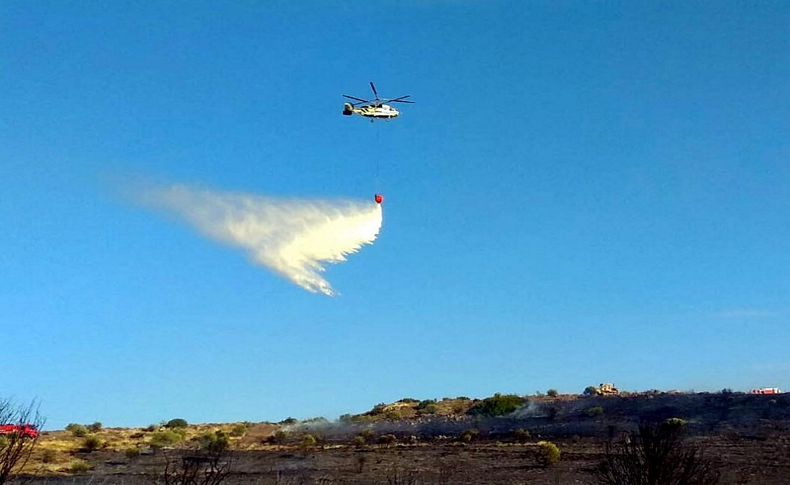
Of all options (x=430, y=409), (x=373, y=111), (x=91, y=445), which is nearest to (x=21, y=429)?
(x=373, y=111)

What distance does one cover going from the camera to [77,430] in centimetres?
9944

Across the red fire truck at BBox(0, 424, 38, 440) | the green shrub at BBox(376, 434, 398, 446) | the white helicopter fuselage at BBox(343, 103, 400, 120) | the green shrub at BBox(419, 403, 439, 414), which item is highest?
the white helicopter fuselage at BBox(343, 103, 400, 120)

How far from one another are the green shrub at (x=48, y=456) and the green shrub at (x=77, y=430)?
18.7 m

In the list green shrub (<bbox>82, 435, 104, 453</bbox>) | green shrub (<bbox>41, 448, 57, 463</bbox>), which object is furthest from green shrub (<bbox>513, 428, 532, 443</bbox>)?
green shrub (<bbox>82, 435, 104, 453</bbox>)

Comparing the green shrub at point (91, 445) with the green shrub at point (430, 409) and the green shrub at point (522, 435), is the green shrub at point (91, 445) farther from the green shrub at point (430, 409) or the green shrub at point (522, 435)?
the green shrub at point (522, 435)

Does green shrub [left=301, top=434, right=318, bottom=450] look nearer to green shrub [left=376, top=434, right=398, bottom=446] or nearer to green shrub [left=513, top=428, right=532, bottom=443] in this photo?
green shrub [left=376, top=434, right=398, bottom=446]

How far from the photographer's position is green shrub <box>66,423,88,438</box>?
9535 centimetres

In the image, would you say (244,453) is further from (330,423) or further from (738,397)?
(738,397)

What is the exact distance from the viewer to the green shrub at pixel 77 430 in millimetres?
95350

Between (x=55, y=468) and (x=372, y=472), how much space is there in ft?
93.1

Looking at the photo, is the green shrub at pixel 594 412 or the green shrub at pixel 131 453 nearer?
the green shrub at pixel 131 453

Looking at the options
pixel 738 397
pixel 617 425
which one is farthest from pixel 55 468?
pixel 738 397

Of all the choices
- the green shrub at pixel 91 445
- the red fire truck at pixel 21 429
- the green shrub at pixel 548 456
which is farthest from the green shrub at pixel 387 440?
the red fire truck at pixel 21 429

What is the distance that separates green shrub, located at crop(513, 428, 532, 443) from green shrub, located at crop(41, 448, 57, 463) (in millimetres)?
42001
